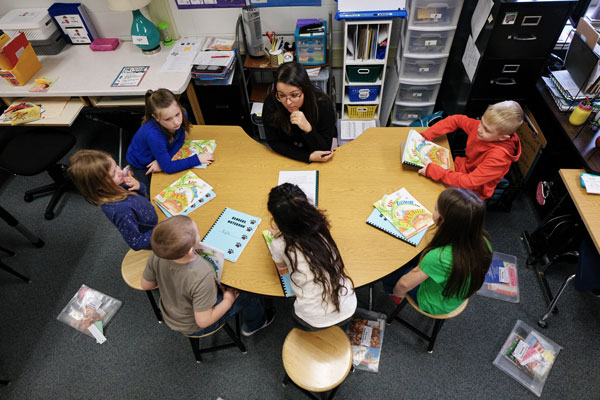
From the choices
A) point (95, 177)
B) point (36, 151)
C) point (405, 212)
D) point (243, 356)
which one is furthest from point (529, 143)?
point (36, 151)

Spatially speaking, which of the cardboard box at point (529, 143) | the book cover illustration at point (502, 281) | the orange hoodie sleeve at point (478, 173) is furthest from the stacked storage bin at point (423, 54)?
the book cover illustration at point (502, 281)

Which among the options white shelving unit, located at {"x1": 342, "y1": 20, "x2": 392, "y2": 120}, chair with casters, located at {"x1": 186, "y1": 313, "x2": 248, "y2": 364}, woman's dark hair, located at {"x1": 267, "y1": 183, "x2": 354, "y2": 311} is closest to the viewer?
woman's dark hair, located at {"x1": 267, "y1": 183, "x2": 354, "y2": 311}

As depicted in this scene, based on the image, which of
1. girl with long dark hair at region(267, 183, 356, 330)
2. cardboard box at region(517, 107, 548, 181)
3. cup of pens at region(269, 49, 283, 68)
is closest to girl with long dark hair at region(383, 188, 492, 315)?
girl with long dark hair at region(267, 183, 356, 330)

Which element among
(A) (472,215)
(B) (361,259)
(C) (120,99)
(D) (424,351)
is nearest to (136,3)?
(C) (120,99)

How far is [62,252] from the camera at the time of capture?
106 inches

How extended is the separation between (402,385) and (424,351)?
0.24m

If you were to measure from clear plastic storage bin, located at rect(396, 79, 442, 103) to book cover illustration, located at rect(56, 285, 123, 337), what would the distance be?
9.02 ft

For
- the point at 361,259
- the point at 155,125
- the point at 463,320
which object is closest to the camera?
the point at 361,259

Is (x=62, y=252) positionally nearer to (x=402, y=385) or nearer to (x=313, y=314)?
(x=313, y=314)

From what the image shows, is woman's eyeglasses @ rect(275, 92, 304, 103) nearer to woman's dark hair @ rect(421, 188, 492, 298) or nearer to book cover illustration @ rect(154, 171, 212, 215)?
book cover illustration @ rect(154, 171, 212, 215)

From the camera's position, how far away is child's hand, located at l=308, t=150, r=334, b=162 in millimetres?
1997

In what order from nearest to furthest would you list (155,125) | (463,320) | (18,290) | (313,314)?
(313,314), (155,125), (463,320), (18,290)

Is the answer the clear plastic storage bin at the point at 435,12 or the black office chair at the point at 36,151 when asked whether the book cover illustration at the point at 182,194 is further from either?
the clear plastic storage bin at the point at 435,12

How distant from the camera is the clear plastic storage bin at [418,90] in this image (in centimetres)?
293
